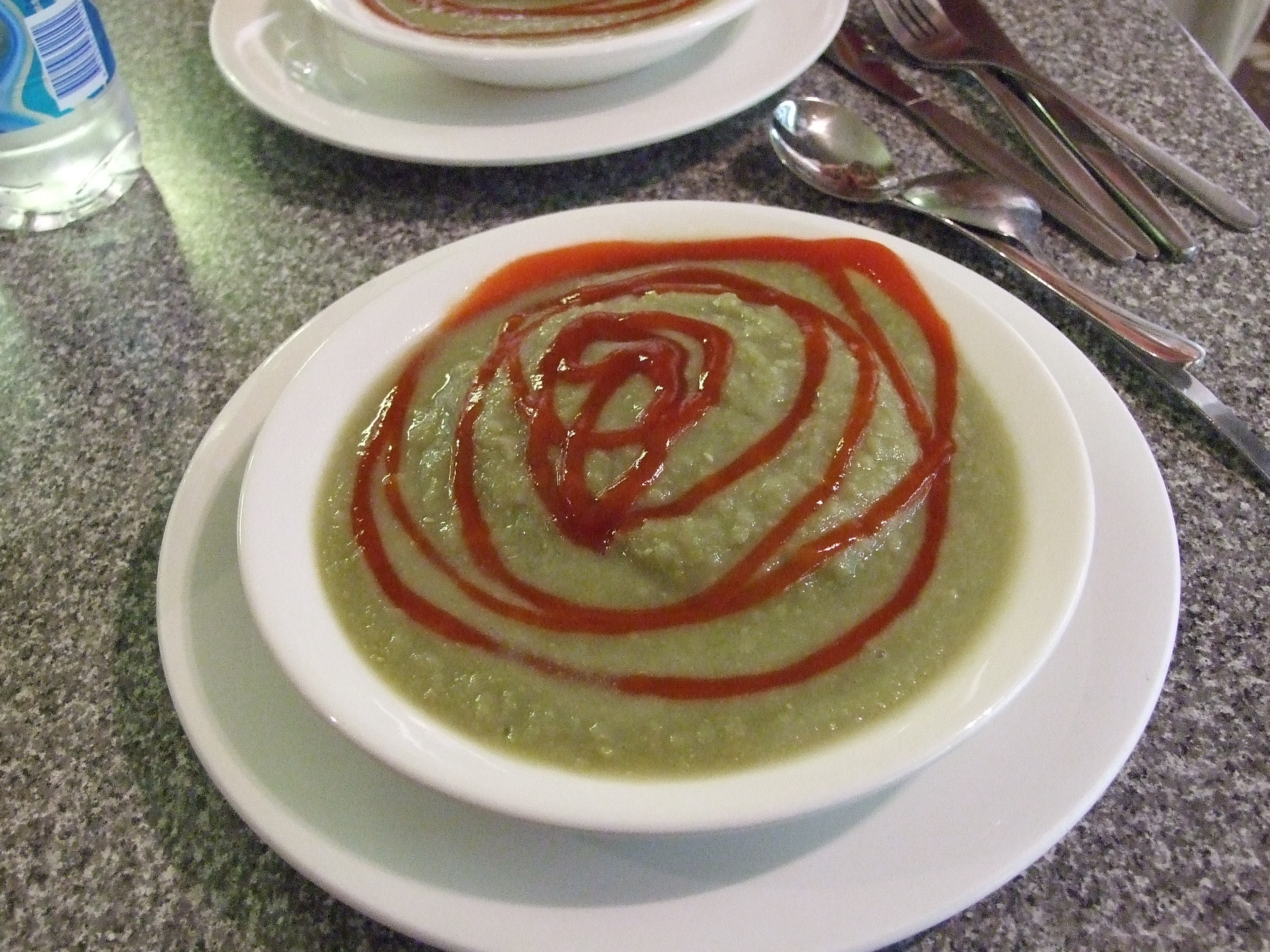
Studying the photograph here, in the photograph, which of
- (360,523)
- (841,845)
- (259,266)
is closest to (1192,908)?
(841,845)

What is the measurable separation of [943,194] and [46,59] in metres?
1.53

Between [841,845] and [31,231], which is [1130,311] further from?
[31,231]

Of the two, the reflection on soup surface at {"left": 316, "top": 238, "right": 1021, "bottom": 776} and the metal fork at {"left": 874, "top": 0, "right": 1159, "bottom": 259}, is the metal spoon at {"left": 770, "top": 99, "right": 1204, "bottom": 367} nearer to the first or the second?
the metal fork at {"left": 874, "top": 0, "right": 1159, "bottom": 259}

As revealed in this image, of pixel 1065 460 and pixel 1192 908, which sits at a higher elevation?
pixel 1065 460

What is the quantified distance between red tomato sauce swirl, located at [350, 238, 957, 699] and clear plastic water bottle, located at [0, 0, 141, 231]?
902 mm

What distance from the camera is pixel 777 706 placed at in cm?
96

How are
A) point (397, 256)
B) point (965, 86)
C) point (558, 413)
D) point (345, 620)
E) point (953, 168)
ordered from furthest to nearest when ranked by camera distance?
point (965, 86)
point (953, 168)
point (397, 256)
point (558, 413)
point (345, 620)

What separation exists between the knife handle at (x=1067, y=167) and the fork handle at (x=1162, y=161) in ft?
0.17

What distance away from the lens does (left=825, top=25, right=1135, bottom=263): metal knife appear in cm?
169

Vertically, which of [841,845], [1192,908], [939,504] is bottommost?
[1192,908]

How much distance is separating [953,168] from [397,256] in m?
1.07

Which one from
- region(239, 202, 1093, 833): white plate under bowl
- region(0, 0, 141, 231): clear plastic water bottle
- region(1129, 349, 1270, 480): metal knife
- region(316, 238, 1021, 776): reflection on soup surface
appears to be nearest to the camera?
region(239, 202, 1093, 833): white plate under bowl

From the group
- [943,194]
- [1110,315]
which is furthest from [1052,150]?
[1110,315]

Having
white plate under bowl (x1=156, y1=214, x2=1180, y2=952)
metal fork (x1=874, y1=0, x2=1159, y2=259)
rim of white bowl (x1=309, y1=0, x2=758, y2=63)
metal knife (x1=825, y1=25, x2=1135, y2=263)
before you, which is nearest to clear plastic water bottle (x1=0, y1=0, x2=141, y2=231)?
rim of white bowl (x1=309, y1=0, x2=758, y2=63)
